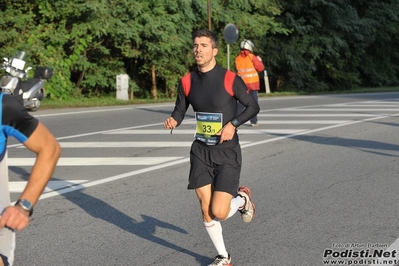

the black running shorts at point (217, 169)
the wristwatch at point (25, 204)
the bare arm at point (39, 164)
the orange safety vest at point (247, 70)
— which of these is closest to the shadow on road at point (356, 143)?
the orange safety vest at point (247, 70)

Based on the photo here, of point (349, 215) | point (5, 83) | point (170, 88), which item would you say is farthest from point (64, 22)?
point (349, 215)

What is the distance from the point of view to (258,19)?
105ft

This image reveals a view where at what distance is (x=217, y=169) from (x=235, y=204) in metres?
0.38

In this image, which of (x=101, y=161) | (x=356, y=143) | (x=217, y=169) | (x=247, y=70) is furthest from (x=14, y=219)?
(x=247, y=70)

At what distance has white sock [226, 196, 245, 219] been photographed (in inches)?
239

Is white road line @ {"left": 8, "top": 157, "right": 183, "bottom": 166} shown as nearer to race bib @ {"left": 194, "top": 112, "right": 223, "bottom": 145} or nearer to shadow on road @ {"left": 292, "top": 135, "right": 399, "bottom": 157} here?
shadow on road @ {"left": 292, "top": 135, "right": 399, "bottom": 157}

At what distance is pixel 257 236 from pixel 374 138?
7.44 m

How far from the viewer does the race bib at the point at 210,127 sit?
235 inches

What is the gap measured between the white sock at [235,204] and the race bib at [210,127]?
0.51m

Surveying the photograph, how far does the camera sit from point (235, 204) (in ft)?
20.1

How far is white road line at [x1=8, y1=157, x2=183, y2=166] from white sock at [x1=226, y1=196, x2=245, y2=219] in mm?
4706

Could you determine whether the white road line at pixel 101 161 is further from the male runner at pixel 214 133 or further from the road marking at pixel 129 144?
the male runner at pixel 214 133

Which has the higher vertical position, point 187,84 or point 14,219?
point 187,84

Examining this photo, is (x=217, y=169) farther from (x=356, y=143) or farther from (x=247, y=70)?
(x=247, y=70)
